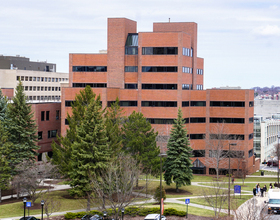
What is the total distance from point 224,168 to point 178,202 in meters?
27.9

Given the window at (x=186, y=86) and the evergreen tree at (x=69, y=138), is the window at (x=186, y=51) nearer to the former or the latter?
the window at (x=186, y=86)

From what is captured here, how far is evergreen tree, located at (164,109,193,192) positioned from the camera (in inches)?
2158

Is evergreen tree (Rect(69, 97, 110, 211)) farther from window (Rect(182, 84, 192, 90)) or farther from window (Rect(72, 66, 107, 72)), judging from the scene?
window (Rect(182, 84, 192, 90))

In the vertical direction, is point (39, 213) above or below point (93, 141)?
below

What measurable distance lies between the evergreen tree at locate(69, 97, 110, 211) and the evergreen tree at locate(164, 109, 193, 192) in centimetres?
1368

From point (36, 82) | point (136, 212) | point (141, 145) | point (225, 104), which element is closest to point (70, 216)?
point (136, 212)

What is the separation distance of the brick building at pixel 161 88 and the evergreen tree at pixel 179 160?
13286mm

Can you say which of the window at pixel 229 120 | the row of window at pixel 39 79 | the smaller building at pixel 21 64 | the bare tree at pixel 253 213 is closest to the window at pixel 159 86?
the window at pixel 229 120

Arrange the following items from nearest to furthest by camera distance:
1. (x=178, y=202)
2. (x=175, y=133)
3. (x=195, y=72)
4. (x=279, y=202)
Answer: (x=279, y=202)
(x=178, y=202)
(x=175, y=133)
(x=195, y=72)

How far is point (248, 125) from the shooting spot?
243 feet

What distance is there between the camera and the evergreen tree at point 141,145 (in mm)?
52062

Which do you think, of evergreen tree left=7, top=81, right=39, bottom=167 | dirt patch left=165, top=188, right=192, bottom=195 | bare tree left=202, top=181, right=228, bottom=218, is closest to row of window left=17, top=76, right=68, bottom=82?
evergreen tree left=7, top=81, right=39, bottom=167

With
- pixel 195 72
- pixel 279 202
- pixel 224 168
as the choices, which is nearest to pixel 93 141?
pixel 279 202

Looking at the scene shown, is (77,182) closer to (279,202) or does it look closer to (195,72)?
(279,202)
